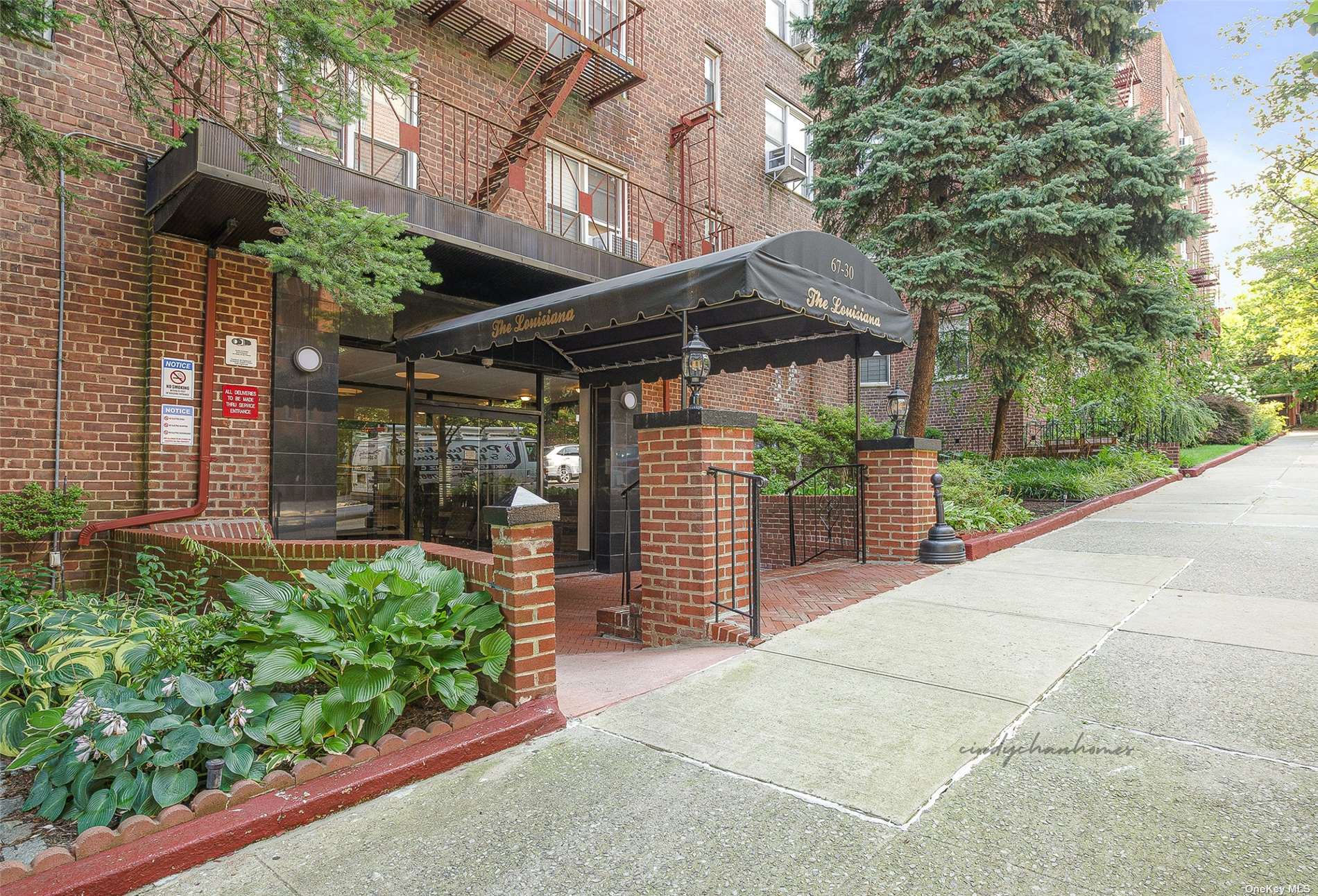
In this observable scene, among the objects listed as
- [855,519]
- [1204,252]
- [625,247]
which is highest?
[1204,252]

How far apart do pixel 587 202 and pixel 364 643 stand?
8.03 meters

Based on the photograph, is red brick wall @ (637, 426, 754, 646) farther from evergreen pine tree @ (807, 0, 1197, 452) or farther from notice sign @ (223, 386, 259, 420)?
evergreen pine tree @ (807, 0, 1197, 452)

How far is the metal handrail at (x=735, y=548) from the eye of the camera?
4758 millimetres

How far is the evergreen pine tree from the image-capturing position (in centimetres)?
958

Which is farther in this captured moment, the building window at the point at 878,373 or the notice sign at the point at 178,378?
the building window at the point at 878,373

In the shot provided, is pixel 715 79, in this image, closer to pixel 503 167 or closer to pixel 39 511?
pixel 503 167

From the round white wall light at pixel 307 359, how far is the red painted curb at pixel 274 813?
4.71 m

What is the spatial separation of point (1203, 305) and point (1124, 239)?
133 inches

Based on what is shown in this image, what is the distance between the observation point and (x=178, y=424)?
6.04 m

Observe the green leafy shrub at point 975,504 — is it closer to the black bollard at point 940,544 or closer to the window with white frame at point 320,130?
the black bollard at point 940,544

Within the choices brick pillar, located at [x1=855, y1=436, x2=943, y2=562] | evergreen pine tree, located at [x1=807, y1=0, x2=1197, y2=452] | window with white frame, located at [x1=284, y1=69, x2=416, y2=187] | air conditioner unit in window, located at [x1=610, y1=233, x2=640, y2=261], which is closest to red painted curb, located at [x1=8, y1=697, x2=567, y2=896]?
brick pillar, located at [x1=855, y1=436, x2=943, y2=562]

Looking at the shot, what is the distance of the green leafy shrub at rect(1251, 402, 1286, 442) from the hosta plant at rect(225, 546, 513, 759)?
2942 cm

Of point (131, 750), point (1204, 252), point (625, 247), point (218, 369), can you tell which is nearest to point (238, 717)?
point (131, 750)

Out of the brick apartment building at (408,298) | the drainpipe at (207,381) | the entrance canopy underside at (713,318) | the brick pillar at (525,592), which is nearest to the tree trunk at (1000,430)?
the brick apartment building at (408,298)
